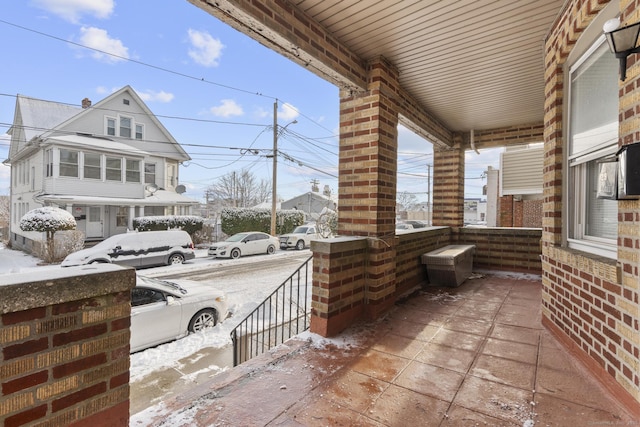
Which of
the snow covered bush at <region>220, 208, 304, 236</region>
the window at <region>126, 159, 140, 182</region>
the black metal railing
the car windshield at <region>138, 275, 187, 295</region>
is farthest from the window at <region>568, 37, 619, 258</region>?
the window at <region>126, 159, 140, 182</region>

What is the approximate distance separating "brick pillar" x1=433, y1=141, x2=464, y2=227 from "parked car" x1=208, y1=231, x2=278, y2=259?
29.5ft

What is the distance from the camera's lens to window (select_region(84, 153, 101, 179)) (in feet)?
48.4

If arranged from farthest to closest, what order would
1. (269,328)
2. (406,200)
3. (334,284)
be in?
1. (406,200)
2. (269,328)
3. (334,284)

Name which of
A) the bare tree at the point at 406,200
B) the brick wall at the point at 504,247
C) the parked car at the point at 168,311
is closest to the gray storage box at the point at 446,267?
the brick wall at the point at 504,247

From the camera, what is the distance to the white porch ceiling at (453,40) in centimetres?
277

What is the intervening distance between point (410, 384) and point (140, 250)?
11211 mm

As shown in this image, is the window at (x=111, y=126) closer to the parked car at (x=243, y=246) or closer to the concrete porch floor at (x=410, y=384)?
the parked car at (x=243, y=246)

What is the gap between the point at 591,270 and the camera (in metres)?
2.33

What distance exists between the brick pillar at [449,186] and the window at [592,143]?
407 centimetres

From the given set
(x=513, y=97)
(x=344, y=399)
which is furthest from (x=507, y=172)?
(x=344, y=399)

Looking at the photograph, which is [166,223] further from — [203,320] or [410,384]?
[410,384]

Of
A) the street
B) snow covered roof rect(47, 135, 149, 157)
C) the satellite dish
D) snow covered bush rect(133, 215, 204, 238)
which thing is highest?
snow covered roof rect(47, 135, 149, 157)

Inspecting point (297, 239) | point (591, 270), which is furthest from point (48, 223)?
point (591, 270)

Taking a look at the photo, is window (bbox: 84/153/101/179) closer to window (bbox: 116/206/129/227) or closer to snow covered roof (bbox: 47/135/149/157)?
snow covered roof (bbox: 47/135/149/157)
